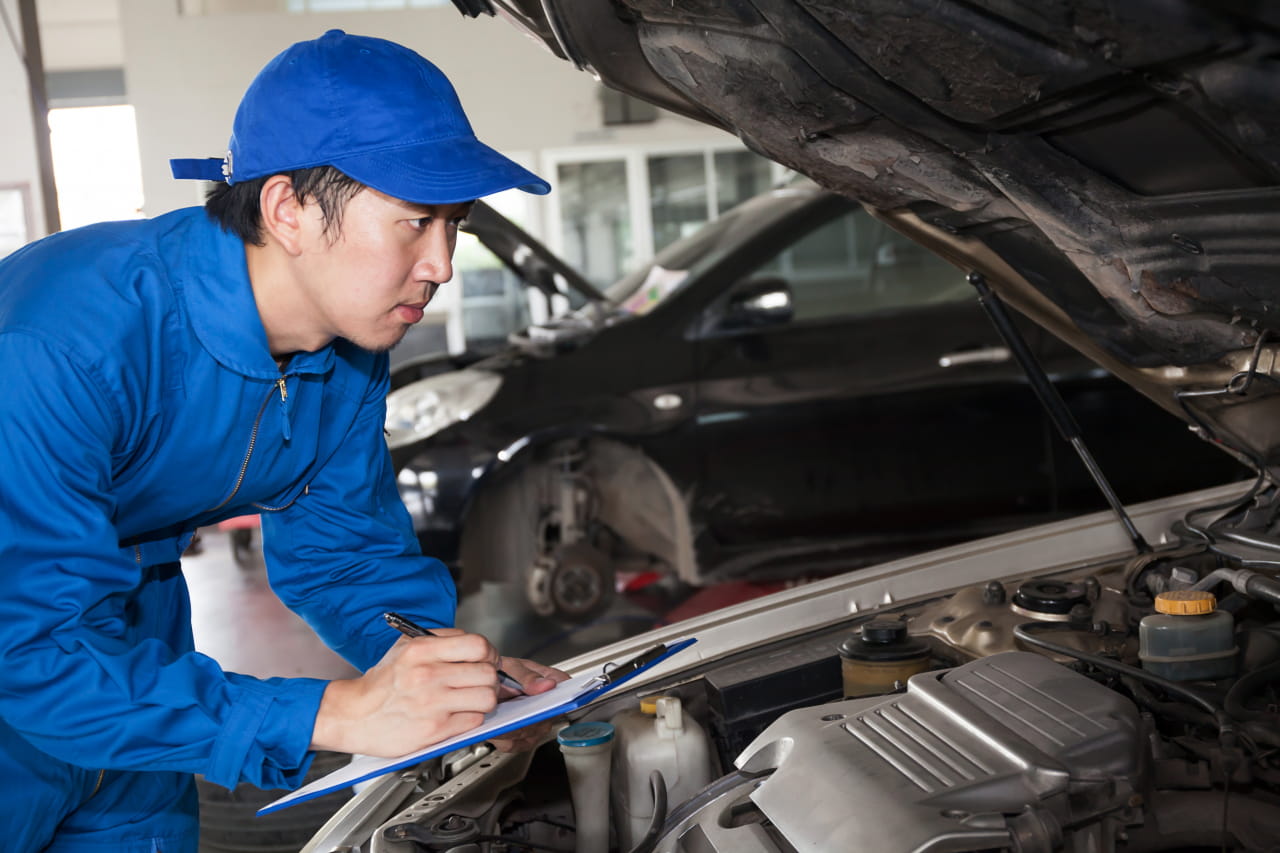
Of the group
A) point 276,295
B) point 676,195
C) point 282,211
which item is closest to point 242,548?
point 676,195

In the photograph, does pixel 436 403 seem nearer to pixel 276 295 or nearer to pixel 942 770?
pixel 276 295

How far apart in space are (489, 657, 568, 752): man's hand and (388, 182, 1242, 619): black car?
2018 millimetres

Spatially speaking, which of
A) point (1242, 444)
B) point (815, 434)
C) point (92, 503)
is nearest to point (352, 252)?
point (92, 503)

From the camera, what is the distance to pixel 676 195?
8.99 m

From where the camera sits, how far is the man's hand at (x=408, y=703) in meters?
1.08

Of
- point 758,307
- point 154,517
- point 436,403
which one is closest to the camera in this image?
point 154,517

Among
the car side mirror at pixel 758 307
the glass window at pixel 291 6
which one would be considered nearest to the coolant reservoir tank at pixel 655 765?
the car side mirror at pixel 758 307

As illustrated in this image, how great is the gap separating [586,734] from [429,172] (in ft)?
2.13

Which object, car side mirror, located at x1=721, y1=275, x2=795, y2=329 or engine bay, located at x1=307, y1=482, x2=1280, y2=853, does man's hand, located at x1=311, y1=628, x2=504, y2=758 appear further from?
car side mirror, located at x1=721, y1=275, x2=795, y2=329

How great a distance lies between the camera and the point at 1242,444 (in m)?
1.42

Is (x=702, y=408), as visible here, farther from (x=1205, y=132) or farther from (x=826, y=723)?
(x=1205, y=132)

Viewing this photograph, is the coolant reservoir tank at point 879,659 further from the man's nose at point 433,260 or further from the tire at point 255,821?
the tire at point 255,821

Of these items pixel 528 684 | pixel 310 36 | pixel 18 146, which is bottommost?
pixel 528 684

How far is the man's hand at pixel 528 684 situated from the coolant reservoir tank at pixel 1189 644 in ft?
2.25
